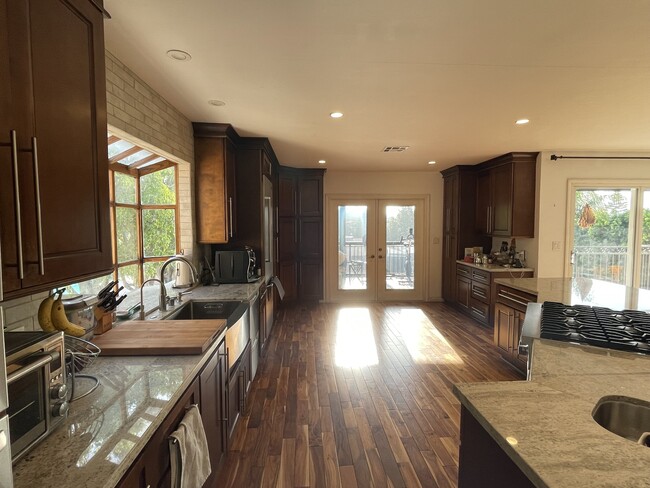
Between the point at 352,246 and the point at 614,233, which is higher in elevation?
the point at 614,233

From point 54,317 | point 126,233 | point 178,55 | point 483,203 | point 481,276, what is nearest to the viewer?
point 54,317

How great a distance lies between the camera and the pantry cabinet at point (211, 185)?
329 centimetres

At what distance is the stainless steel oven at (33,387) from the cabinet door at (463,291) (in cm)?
524

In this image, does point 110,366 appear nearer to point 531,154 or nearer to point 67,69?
point 67,69

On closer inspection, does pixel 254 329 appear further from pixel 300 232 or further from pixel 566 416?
pixel 300 232

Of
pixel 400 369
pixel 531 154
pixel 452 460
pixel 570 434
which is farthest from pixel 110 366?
pixel 531 154

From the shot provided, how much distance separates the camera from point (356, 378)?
3133 millimetres

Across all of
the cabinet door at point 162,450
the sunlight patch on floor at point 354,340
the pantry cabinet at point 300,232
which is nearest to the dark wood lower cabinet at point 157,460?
the cabinet door at point 162,450

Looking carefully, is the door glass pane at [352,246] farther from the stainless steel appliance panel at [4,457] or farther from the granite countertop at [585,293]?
the stainless steel appliance panel at [4,457]

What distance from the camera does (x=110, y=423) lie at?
1.04 m

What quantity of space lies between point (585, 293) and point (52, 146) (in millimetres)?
3622

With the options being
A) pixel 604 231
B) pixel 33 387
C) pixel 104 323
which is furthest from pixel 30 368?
pixel 604 231

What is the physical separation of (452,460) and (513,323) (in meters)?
1.68

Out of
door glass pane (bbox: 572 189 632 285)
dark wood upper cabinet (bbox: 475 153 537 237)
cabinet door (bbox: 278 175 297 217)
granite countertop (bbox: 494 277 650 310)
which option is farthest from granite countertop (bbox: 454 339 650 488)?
cabinet door (bbox: 278 175 297 217)
